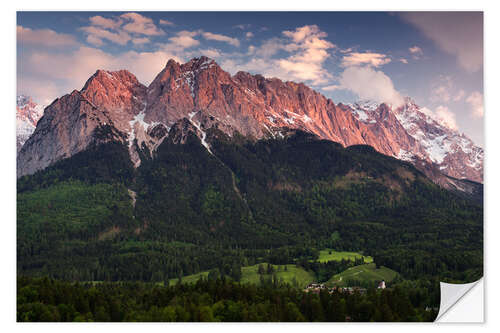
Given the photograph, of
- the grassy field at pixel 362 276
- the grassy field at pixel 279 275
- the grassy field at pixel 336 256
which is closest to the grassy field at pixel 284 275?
the grassy field at pixel 279 275

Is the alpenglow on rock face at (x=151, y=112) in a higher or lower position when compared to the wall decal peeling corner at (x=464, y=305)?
higher

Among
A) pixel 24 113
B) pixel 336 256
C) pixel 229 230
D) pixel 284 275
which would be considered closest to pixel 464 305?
pixel 284 275

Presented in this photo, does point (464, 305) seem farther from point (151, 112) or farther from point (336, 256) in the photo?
point (151, 112)

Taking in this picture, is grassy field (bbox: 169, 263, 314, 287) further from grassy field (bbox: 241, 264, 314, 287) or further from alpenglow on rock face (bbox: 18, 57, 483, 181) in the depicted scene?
alpenglow on rock face (bbox: 18, 57, 483, 181)

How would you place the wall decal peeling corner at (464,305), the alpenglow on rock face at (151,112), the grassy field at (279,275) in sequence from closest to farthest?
the wall decal peeling corner at (464,305) < the grassy field at (279,275) < the alpenglow on rock face at (151,112)

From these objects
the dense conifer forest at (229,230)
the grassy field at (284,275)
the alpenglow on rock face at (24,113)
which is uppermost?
the alpenglow on rock face at (24,113)

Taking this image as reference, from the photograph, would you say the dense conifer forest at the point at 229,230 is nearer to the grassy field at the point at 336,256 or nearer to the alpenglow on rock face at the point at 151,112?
the grassy field at the point at 336,256

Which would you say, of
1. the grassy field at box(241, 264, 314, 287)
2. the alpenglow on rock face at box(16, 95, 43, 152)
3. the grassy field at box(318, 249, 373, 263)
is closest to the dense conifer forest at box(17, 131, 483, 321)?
the grassy field at box(318, 249, 373, 263)
